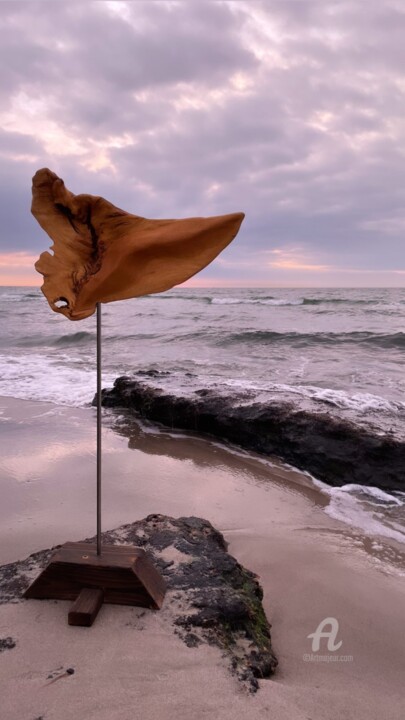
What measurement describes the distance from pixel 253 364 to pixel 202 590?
7462mm

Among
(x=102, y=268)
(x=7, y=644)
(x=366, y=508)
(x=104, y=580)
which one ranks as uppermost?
(x=102, y=268)

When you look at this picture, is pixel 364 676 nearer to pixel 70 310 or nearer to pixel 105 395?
pixel 70 310

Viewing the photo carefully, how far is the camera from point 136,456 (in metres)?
4.43

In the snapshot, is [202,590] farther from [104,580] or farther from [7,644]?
[7,644]

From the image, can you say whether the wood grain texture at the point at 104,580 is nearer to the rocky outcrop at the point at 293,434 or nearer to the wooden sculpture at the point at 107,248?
the wooden sculpture at the point at 107,248

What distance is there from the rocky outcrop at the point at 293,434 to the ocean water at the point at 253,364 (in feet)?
0.58

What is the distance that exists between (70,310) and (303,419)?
324cm

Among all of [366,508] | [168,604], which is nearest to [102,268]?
[168,604]

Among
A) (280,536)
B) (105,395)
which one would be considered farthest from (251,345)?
(280,536)

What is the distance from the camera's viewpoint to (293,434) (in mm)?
4449

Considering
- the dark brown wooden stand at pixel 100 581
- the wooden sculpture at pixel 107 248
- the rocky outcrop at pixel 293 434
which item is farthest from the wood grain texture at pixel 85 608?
the rocky outcrop at pixel 293 434

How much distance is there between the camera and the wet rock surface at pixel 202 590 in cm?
175

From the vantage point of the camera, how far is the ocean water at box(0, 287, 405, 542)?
469 centimetres

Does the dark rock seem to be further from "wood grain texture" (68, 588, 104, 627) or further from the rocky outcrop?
the rocky outcrop
